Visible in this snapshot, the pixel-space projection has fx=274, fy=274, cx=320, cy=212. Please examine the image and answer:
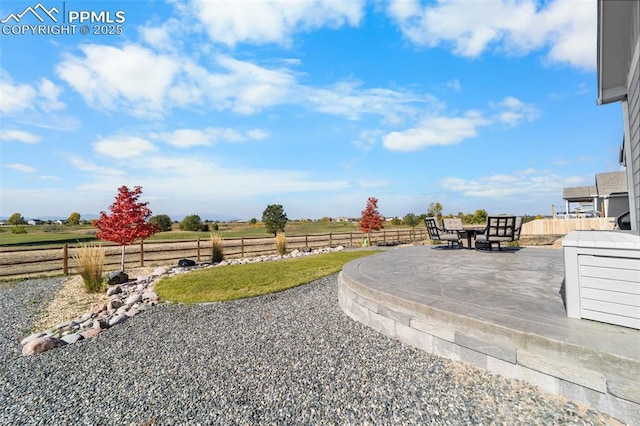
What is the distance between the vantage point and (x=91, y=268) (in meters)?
7.25

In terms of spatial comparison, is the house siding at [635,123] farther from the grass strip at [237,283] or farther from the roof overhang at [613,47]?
the grass strip at [237,283]

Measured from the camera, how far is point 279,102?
34.2 ft

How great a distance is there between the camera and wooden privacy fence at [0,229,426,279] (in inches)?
403

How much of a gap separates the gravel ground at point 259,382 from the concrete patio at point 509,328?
135 mm

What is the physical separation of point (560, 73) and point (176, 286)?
13459mm

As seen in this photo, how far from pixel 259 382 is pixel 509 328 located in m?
2.33

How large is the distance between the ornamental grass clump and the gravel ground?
3.10 meters

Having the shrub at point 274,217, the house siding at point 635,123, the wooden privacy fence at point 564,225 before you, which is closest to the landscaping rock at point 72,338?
the house siding at point 635,123

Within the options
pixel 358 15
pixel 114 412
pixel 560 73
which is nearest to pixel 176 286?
pixel 114 412

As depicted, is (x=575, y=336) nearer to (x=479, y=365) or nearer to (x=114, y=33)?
(x=479, y=365)

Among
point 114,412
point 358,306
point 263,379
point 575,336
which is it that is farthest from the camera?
point 358,306

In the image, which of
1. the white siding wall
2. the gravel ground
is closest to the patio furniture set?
the white siding wall

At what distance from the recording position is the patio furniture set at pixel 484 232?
6.52 meters

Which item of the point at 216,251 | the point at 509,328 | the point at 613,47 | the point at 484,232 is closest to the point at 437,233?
the point at 484,232
